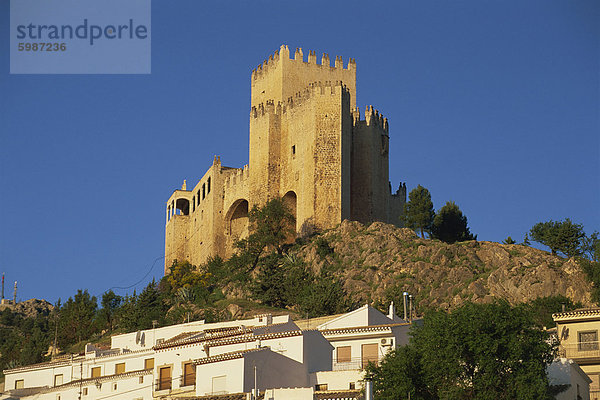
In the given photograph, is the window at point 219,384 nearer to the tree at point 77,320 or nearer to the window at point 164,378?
the window at point 164,378

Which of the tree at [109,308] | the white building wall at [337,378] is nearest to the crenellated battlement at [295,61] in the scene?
the tree at [109,308]

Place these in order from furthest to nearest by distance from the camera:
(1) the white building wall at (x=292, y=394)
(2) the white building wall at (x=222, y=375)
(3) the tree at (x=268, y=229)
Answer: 1. (3) the tree at (x=268, y=229)
2. (2) the white building wall at (x=222, y=375)
3. (1) the white building wall at (x=292, y=394)

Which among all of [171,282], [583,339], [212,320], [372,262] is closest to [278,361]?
[583,339]

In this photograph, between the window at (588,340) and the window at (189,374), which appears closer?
the window at (588,340)

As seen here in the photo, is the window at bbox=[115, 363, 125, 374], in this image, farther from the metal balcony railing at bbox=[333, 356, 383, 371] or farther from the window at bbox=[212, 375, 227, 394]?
the metal balcony railing at bbox=[333, 356, 383, 371]

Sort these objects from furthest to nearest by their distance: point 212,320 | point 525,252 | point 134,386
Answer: point 525,252 → point 212,320 → point 134,386

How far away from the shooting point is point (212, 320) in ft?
177

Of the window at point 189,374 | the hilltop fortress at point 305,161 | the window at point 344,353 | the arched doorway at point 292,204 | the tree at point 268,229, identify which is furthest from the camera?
the arched doorway at point 292,204

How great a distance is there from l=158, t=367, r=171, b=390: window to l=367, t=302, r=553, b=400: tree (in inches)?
420

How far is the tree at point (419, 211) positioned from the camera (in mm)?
68875

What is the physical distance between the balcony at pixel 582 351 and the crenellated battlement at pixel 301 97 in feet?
101

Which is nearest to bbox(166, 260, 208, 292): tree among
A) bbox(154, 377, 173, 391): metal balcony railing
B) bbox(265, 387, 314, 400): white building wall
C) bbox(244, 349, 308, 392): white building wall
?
bbox(154, 377, 173, 391): metal balcony railing

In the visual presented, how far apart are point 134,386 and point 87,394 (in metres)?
2.45

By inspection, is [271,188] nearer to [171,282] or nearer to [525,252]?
[171,282]
